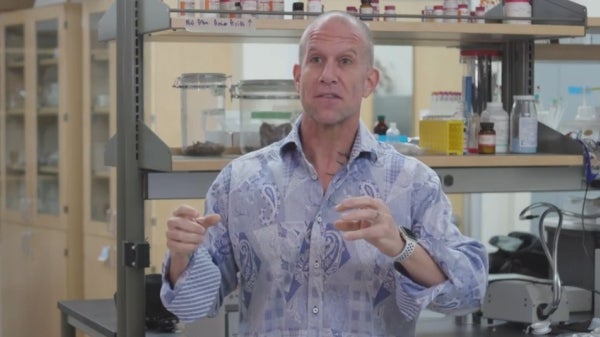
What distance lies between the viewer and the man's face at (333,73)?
72.4 inches

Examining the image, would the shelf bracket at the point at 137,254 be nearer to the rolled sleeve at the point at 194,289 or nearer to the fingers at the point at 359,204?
the rolled sleeve at the point at 194,289

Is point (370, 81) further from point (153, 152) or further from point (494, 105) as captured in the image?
point (494, 105)

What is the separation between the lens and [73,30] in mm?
5527

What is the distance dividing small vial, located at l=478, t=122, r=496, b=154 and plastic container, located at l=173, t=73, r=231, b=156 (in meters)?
0.65

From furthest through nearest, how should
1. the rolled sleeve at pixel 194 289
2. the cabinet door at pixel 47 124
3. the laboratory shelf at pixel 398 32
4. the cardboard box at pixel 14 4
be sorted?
the cardboard box at pixel 14 4, the cabinet door at pixel 47 124, the laboratory shelf at pixel 398 32, the rolled sleeve at pixel 194 289

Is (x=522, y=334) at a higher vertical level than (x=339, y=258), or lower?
lower

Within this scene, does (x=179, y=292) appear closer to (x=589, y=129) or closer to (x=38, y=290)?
(x=589, y=129)

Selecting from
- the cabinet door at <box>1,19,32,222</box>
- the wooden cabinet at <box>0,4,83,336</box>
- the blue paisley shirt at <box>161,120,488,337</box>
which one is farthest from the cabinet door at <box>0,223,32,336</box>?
the blue paisley shirt at <box>161,120,488,337</box>

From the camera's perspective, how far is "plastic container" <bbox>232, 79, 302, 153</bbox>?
2.70 meters

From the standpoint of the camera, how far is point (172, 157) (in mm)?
2461

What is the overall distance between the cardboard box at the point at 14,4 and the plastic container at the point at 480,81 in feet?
12.0

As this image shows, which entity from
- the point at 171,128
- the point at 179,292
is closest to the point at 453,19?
the point at 179,292

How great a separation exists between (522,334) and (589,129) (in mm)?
643

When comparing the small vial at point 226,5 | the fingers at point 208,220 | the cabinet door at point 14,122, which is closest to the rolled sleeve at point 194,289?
the fingers at point 208,220
